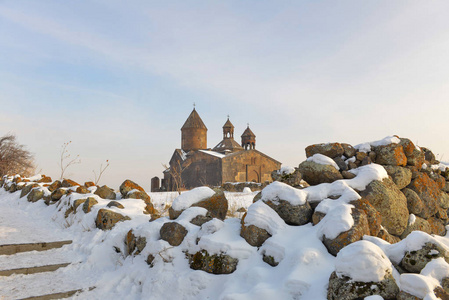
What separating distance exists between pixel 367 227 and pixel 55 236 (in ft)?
18.7

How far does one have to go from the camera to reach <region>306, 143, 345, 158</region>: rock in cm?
508

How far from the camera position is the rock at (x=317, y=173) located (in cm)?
459

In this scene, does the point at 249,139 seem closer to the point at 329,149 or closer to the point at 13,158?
the point at 13,158

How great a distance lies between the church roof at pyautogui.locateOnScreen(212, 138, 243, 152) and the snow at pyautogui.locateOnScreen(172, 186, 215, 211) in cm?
3350

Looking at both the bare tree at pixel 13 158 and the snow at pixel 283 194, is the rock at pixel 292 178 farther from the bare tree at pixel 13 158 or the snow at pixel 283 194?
the bare tree at pixel 13 158

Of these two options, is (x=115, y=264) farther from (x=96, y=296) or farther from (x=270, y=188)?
(x=270, y=188)

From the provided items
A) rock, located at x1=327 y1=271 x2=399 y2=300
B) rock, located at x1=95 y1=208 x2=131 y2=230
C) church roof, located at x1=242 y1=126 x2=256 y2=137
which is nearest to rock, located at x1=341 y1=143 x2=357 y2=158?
rock, located at x1=327 y1=271 x2=399 y2=300

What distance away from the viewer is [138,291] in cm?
379

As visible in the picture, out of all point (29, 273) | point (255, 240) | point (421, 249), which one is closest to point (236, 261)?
point (255, 240)

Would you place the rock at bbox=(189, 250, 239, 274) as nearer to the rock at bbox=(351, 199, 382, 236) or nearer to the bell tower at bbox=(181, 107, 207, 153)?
the rock at bbox=(351, 199, 382, 236)

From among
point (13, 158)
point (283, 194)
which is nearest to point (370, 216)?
point (283, 194)

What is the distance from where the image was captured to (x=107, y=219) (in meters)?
5.66

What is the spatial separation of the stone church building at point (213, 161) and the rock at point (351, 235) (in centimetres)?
2579

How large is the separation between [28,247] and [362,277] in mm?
5489
